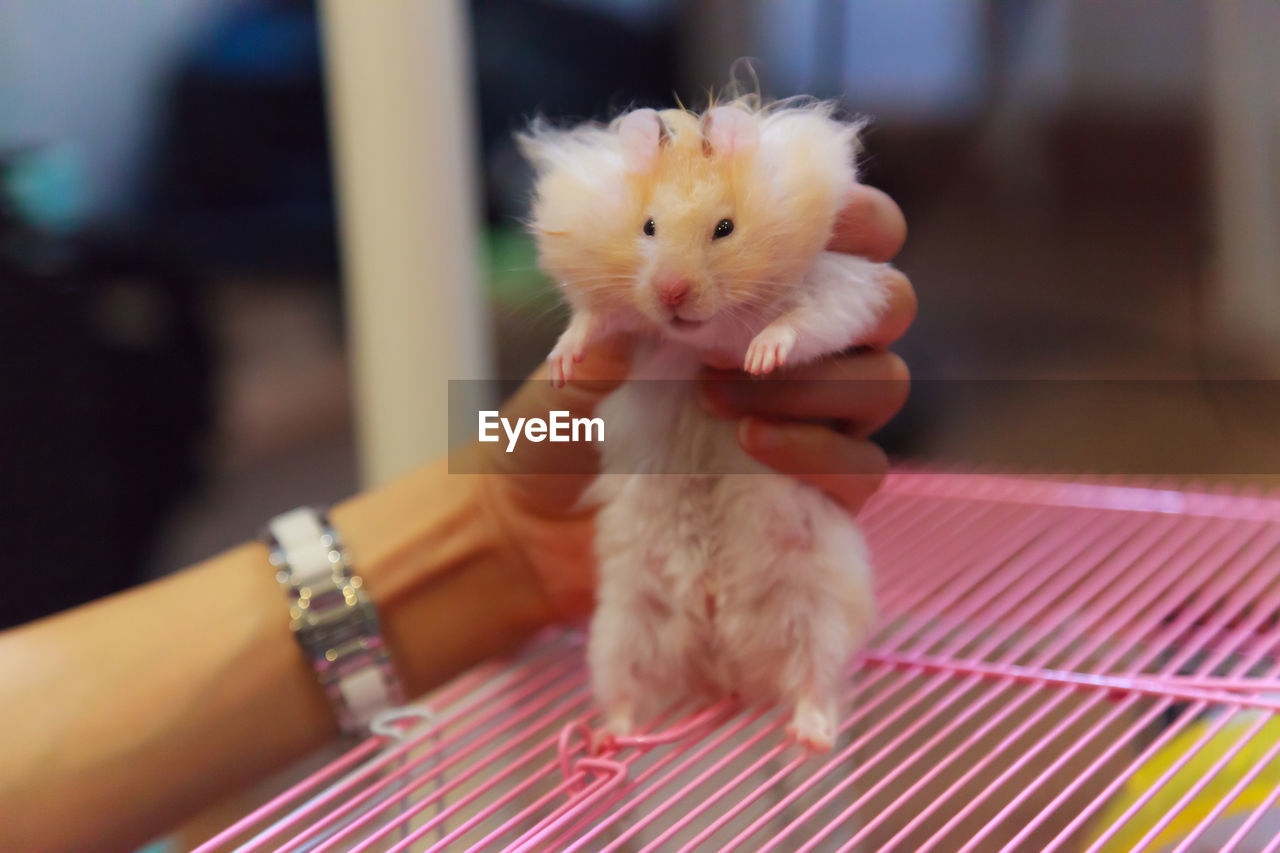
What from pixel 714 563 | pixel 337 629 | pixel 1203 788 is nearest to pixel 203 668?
pixel 337 629

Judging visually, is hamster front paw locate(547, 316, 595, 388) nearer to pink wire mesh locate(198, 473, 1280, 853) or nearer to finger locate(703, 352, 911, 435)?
finger locate(703, 352, 911, 435)

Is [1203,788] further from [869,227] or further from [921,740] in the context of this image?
[869,227]

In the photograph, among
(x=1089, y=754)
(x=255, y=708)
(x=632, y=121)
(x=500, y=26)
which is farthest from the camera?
(x=500, y=26)

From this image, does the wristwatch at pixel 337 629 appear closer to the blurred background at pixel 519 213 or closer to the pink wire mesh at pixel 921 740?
the pink wire mesh at pixel 921 740

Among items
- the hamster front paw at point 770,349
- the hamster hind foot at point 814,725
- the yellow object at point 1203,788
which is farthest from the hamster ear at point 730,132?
the yellow object at point 1203,788

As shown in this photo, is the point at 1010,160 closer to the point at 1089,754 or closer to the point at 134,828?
the point at 1089,754

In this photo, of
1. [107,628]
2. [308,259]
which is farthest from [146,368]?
[107,628]
